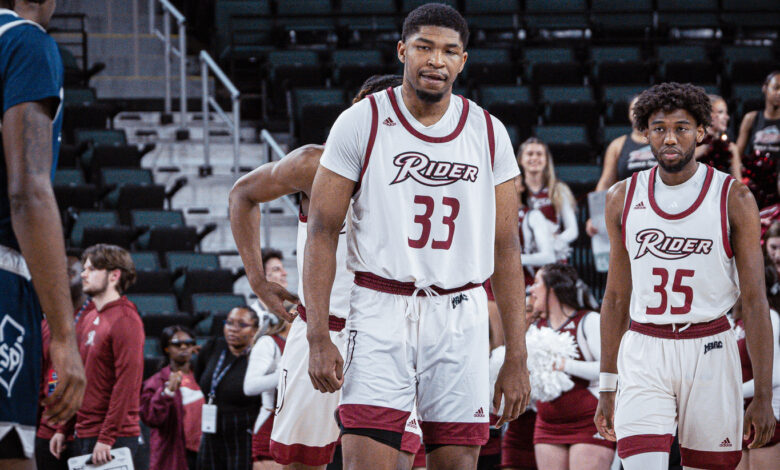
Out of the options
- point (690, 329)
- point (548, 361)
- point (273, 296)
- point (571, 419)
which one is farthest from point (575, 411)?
point (273, 296)

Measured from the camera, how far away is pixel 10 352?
8.38 feet

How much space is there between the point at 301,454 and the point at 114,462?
1823mm

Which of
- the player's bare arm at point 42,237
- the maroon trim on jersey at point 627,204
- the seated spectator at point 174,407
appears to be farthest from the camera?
the seated spectator at point 174,407

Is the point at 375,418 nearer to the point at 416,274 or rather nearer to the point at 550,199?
the point at 416,274

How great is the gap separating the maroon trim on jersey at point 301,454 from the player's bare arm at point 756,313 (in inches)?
70.9

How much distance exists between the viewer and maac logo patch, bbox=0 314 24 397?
2545mm

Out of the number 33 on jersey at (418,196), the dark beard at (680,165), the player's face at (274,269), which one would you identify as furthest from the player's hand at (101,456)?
the dark beard at (680,165)

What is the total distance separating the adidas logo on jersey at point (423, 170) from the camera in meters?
3.55

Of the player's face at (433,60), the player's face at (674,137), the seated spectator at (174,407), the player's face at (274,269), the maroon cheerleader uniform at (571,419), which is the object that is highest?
the player's face at (433,60)

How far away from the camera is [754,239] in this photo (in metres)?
4.39

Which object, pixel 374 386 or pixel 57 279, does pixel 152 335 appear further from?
pixel 57 279

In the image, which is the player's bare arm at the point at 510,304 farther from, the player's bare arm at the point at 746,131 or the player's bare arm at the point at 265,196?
the player's bare arm at the point at 746,131

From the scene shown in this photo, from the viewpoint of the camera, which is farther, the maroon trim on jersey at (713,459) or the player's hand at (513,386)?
the maroon trim on jersey at (713,459)

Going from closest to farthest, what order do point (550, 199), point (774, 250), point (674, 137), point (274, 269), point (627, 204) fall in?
point (674, 137) < point (627, 204) < point (774, 250) < point (550, 199) < point (274, 269)
